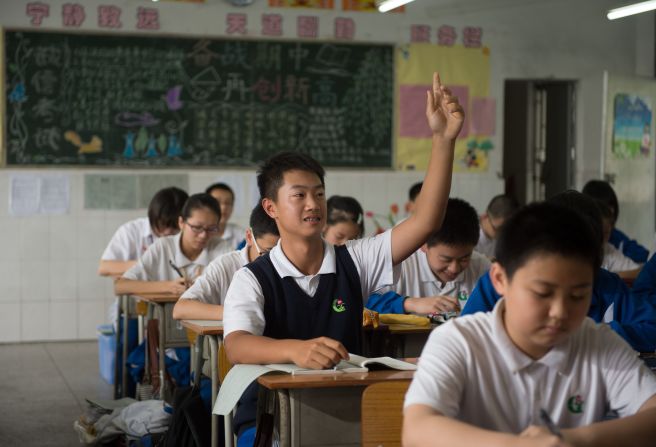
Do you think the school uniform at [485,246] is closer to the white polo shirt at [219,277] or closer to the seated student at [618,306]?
the white polo shirt at [219,277]

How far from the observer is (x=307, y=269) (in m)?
2.68

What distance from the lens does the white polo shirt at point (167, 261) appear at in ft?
17.3

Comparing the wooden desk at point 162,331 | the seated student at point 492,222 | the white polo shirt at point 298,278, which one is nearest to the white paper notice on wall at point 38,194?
the wooden desk at point 162,331

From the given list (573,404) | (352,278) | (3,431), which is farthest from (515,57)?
(573,404)

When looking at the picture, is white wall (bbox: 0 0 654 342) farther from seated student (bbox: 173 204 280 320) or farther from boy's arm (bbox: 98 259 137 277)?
seated student (bbox: 173 204 280 320)

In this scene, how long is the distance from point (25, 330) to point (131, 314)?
98.4 inches

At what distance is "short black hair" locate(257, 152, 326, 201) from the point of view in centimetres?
272

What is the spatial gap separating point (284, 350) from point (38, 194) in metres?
5.60

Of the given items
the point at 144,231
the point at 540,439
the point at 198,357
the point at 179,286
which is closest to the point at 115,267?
the point at 144,231

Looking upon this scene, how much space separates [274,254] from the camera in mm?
2695

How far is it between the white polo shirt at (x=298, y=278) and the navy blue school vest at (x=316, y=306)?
0.05ft

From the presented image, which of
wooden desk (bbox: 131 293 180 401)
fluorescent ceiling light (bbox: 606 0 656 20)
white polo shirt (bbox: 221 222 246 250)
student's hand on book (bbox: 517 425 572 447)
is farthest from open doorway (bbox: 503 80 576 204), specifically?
student's hand on book (bbox: 517 425 572 447)

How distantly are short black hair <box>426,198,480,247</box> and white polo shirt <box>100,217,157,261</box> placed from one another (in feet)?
10.2

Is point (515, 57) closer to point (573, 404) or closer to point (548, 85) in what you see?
point (548, 85)
